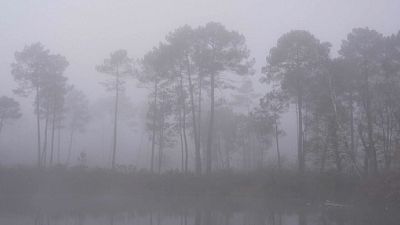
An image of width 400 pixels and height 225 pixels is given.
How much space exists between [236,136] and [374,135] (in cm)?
1488

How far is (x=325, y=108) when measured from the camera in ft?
101

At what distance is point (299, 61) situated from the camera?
3219 cm

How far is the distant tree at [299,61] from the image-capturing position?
104ft

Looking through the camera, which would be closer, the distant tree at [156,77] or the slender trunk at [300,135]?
the slender trunk at [300,135]

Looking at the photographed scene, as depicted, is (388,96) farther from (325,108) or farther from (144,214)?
(144,214)

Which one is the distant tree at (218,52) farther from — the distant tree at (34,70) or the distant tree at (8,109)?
the distant tree at (8,109)

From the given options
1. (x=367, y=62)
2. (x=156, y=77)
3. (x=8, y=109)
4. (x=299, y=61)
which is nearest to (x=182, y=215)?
(x=299, y=61)

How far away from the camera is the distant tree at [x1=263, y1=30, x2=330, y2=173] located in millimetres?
31761

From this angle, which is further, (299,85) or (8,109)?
(8,109)

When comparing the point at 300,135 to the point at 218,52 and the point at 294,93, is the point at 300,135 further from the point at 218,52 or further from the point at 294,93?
the point at 218,52

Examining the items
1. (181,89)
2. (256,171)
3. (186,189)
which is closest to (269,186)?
(256,171)

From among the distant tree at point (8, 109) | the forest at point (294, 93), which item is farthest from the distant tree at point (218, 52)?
the distant tree at point (8, 109)

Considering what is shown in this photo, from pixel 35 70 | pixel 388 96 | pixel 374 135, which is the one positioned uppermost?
pixel 35 70

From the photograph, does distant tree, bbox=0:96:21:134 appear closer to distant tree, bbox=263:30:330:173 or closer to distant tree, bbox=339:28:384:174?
distant tree, bbox=263:30:330:173
